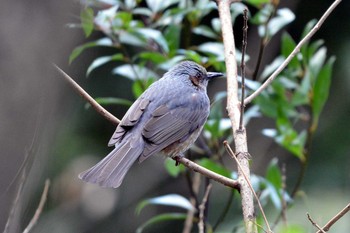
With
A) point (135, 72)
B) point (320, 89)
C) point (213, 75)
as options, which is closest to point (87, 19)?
point (135, 72)

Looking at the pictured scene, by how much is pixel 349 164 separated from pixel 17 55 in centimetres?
586

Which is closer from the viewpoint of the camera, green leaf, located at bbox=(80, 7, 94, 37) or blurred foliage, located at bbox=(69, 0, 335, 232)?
green leaf, located at bbox=(80, 7, 94, 37)

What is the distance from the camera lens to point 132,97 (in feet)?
25.6

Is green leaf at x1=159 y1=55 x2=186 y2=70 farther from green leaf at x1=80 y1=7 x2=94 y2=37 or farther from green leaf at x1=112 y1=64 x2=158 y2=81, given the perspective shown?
green leaf at x1=80 y1=7 x2=94 y2=37

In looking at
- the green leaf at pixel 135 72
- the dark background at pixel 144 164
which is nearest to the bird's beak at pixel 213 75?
the green leaf at pixel 135 72

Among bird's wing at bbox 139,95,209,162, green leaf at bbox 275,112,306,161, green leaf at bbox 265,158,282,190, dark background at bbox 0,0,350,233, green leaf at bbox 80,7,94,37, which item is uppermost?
green leaf at bbox 80,7,94,37

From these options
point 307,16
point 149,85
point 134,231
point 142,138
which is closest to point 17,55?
point 142,138

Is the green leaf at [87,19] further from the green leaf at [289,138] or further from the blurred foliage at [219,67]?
the green leaf at [289,138]

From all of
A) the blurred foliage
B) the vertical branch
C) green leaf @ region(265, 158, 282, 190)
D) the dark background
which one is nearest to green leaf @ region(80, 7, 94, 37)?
the blurred foliage

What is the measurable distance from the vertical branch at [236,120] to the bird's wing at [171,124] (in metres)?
0.88

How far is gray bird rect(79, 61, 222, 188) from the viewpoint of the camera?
444 centimetres

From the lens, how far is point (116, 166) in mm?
4172

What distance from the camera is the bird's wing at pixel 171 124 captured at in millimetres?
4621

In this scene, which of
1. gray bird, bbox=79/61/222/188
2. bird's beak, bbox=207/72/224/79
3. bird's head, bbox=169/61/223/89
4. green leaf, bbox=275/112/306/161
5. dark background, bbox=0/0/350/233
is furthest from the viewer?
dark background, bbox=0/0/350/233
